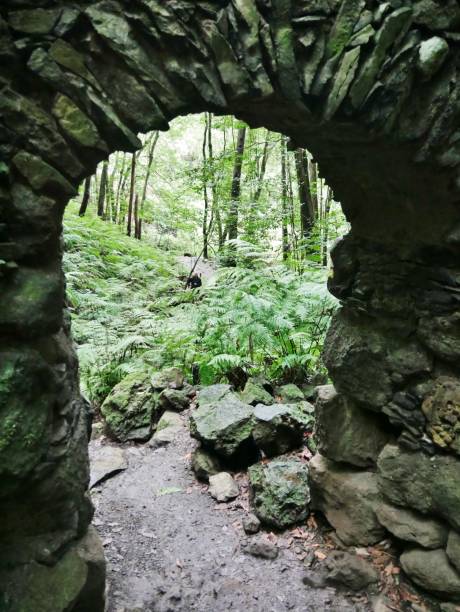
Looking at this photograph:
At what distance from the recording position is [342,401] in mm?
4195

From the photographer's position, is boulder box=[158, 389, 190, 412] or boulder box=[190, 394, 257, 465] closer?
boulder box=[190, 394, 257, 465]

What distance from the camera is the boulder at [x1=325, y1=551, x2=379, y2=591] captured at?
359 centimetres

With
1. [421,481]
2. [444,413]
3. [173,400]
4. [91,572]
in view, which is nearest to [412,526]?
[421,481]

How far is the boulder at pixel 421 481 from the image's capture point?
3.25m

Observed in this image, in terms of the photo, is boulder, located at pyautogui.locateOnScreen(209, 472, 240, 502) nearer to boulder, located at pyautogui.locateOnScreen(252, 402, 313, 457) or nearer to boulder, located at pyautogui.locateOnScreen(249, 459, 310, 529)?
boulder, located at pyautogui.locateOnScreen(249, 459, 310, 529)

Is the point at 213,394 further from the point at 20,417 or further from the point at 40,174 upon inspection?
the point at 40,174

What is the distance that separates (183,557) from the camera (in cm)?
412

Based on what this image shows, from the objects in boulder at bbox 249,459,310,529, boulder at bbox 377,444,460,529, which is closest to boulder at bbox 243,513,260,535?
boulder at bbox 249,459,310,529

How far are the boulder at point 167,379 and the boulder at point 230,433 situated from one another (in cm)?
157

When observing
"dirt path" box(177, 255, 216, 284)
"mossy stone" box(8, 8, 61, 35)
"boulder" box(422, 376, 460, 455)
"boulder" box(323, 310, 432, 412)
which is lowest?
"boulder" box(422, 376, 460, 455)

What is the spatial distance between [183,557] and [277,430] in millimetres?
1761

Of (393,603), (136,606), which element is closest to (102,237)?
(136,606)

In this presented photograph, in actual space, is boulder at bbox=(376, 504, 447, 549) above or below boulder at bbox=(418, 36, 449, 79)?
below

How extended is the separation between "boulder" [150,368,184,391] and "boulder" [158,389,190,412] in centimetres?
23
